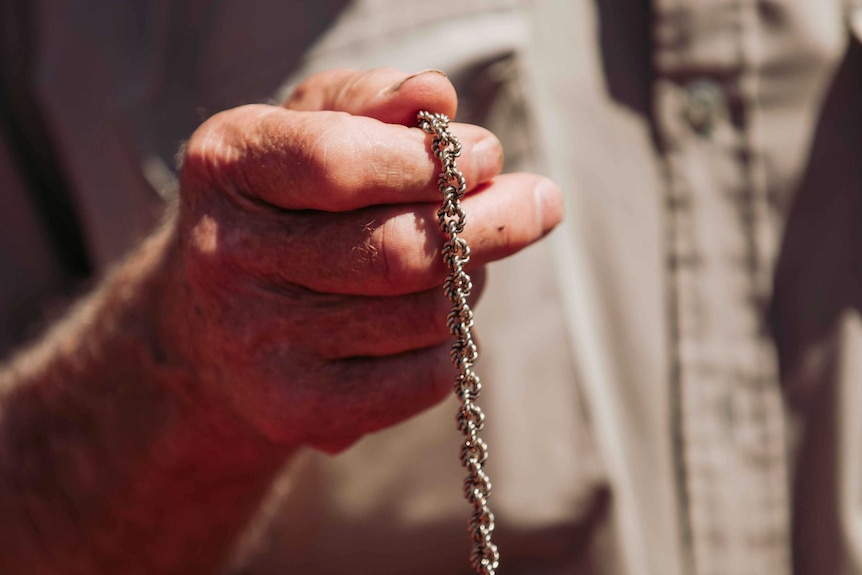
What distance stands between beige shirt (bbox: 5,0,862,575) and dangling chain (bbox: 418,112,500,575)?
25 cm

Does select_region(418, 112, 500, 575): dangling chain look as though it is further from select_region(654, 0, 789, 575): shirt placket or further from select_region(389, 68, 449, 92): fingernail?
select_region(654, 0, 789, 575): shirt placket

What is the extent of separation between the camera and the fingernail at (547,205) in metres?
0.53

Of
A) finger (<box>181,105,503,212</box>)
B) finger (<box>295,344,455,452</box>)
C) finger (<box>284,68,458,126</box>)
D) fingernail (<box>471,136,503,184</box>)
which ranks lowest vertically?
finger (<box>295,344,455,452</box>)

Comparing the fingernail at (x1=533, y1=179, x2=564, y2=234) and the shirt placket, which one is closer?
the fingernail at (x1=533, y1=179, x2=564, y2=234)

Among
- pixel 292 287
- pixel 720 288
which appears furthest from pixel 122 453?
pixel 720 288

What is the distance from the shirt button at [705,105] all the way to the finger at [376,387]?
15.5 inches

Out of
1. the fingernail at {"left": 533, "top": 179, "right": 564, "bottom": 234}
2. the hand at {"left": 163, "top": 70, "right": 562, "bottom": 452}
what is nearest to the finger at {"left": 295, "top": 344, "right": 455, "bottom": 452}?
→ the hand at {"left": 163, "top": 70, "right": 562, "bottom": 452}

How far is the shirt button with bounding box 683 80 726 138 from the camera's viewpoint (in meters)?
0.76

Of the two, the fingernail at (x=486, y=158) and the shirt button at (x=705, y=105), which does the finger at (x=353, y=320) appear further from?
the shirt button at (x=705, y=105)

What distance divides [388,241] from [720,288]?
0.41 metres

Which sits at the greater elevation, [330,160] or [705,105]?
[330,160]

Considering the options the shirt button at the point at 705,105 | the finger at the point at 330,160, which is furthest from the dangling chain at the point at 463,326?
the shirt button at the point at 705,105

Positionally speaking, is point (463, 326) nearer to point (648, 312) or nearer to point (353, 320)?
point (353, 320)

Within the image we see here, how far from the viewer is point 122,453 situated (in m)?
0.76
